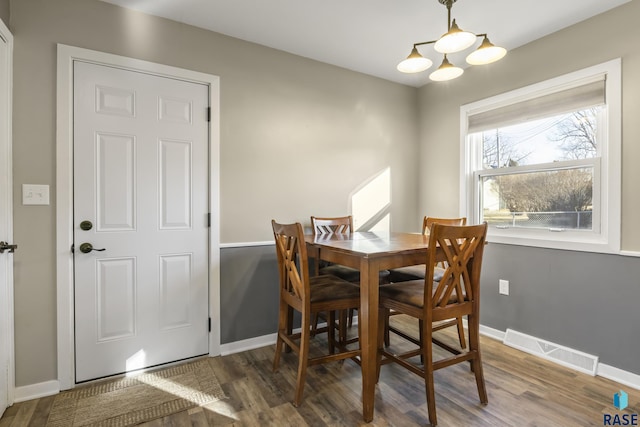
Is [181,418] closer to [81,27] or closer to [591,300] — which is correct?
[81,27]

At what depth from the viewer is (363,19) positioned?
7.59 feet

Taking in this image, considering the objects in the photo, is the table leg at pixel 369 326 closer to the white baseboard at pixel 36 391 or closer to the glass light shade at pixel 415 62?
the glass light shade at pixel 415 62

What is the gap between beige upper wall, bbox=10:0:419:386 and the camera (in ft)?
6.20

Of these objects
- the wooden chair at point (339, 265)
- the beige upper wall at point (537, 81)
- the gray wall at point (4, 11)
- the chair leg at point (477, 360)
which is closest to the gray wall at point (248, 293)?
the wooden chair at point (339, 265)

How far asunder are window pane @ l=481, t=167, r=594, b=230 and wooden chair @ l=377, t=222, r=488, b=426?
1.19 m

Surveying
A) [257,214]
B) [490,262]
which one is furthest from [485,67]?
[257,214]

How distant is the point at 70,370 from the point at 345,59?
10.2ft

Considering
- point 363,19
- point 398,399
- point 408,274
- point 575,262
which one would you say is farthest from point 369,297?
point 363,19

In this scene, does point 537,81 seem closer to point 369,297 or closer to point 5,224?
point 369,297

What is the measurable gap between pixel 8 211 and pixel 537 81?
12.2 ft

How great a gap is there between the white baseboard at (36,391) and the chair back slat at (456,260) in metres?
2.25

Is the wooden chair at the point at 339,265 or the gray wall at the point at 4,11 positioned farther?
the wooden chair at the point at 339,265

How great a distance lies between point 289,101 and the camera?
2.79m

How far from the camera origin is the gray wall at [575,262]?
2.08 metres
